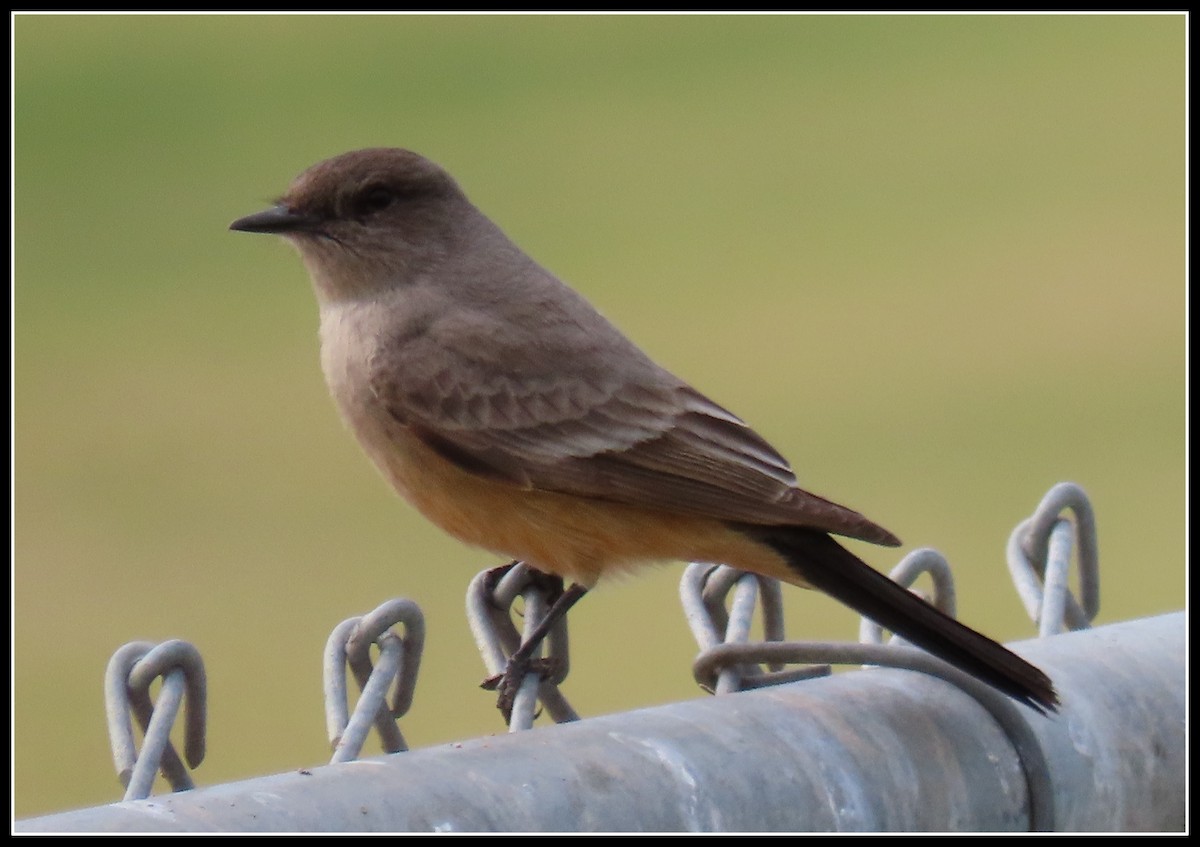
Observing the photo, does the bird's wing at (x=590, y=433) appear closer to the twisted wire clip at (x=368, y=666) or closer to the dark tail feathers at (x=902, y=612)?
the dark tail feathers at (x=902, y=612)

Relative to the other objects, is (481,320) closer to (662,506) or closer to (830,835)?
(662,506)

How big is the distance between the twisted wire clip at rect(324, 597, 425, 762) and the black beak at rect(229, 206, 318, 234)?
A: 1.73 meters

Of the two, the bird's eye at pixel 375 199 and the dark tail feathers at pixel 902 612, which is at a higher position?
the bird's eye at pixel 375 199

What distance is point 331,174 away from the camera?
14.4ft

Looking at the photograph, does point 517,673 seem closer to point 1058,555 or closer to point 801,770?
point 1058,555

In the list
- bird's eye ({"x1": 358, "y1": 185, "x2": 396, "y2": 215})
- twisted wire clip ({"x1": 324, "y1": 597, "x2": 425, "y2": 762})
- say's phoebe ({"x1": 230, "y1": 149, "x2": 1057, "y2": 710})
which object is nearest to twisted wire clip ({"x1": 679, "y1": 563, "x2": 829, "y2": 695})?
say's phoebe ({"x1": 230, "y1": 149, "x2": 1057, "y2": 710})

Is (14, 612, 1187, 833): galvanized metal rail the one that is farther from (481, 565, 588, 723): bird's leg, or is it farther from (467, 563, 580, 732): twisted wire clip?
(481, 565, 588, 723): bird's leg

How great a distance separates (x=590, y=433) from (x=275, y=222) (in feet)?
3.28

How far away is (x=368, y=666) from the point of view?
9.22 feet

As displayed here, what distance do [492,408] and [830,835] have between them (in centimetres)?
204

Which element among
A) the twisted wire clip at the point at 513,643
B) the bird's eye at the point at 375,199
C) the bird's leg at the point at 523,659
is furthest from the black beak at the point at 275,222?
the bird's leg at the point at 523,659

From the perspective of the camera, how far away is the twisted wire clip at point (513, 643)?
9.84 ft

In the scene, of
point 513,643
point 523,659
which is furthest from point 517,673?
point 513,643

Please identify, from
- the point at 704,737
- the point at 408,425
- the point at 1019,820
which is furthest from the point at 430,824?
the point at 408,425
